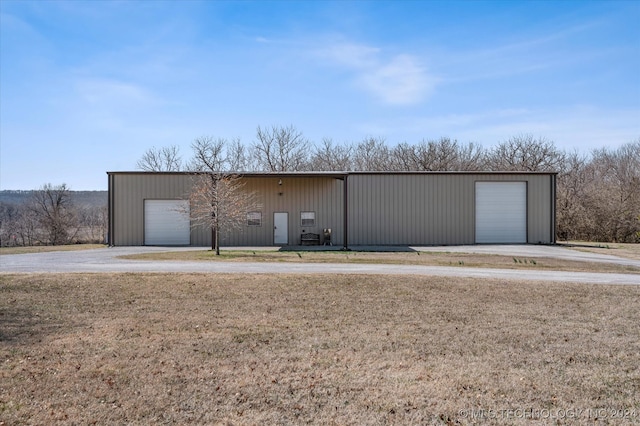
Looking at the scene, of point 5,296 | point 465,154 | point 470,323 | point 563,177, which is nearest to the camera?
point 470,323

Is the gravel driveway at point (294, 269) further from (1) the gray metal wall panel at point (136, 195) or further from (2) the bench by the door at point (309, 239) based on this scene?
(2) the bench by the door at point (309, 239)

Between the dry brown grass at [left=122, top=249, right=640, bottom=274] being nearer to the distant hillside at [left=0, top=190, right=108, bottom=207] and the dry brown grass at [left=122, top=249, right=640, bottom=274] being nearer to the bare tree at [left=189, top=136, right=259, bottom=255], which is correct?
the bare tree at [left=189, top=136, right=259, bottom=255]

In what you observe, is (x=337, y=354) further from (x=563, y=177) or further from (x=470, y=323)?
(x=563, y=177)

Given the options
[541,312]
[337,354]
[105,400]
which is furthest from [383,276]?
[105,400]

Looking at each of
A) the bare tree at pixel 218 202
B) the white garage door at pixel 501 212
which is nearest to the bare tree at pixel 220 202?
the bare tree at pixel 218 202

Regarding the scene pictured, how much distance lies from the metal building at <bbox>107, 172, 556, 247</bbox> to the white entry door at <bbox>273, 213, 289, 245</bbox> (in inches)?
2.1

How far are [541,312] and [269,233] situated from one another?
697 inches

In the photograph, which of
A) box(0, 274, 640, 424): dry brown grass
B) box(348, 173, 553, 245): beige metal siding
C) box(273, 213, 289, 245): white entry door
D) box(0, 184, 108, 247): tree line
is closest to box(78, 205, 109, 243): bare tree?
box(0, 184, 108, 247): tree line

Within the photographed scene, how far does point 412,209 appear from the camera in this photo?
2488 cm

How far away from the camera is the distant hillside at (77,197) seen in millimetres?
40750

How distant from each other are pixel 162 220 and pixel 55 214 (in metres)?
16.6

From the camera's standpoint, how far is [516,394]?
4832 millimetres

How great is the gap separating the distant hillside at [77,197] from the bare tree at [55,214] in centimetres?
117

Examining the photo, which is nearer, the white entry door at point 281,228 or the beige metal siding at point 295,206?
the beige metal siding at point 295,206
